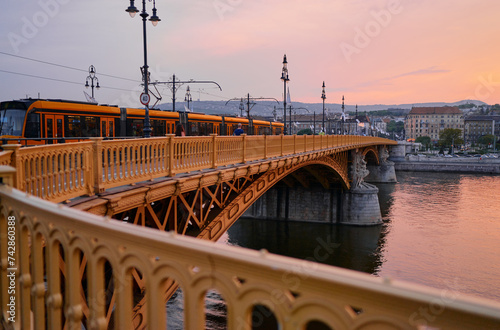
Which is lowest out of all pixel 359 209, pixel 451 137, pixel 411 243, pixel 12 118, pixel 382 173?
pixel 411 243

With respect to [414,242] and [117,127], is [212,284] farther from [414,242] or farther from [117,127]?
[414,242]

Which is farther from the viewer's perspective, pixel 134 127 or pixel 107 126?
pixel 134 127

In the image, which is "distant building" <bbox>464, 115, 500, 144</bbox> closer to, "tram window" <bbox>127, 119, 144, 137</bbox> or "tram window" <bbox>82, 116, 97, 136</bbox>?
"tram window" <bbox>127, 119, 144, 137</bbox>

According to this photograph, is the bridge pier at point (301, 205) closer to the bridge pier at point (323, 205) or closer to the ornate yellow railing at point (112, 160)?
Result: the bridge pier at point (323, 205)

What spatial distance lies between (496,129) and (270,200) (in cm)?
13686

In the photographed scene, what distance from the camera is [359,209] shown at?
1340 inches

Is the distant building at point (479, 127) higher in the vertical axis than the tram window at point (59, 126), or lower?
higher

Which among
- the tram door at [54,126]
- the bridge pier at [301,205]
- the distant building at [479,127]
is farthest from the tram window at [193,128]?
the distant building at [479,127]

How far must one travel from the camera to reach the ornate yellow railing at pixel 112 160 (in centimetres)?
565

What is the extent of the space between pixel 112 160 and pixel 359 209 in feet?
95.7

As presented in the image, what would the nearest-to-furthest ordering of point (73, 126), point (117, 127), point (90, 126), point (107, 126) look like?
point (73, 126), point (90, 126), point (107, 126), point (117, 127)

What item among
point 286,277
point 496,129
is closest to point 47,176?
point 286,277

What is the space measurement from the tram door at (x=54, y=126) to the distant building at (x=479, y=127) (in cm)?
14938

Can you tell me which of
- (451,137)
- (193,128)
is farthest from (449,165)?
(193,128)
